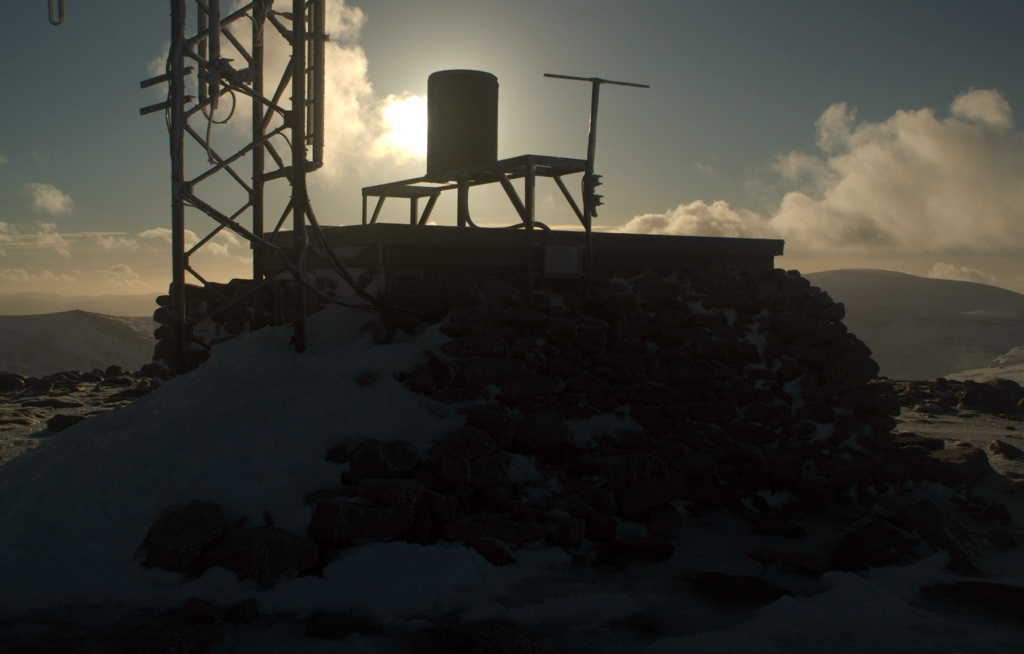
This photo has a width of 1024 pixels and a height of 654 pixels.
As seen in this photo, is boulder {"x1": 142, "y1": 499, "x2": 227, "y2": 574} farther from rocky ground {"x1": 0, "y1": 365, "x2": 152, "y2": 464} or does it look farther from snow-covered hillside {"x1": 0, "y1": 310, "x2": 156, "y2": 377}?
snow-covered hillside {"x1": 0, "y1": 310, "x2": 156, "y2": 377}

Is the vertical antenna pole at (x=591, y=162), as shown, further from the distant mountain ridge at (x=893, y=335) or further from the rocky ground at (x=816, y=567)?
the distant mountain ridge at (x=893, y=335)

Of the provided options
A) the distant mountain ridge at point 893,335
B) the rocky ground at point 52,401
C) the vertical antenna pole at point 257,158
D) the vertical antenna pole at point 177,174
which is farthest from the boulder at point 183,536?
the distant mountain ridge at point 893,335

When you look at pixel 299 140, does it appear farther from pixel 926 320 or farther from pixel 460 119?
pixel 926 320

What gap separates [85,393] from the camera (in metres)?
16.4

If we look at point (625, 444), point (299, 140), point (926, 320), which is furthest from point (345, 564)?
point (926, 320)

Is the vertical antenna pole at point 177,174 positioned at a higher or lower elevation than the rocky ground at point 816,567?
higher

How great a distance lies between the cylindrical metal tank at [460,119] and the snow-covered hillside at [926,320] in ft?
120

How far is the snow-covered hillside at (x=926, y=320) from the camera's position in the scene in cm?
4447

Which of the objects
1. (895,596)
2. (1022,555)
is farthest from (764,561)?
(1022,555)

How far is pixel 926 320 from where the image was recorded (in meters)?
54.8

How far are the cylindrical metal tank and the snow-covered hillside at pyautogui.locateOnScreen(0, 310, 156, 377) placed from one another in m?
34.9

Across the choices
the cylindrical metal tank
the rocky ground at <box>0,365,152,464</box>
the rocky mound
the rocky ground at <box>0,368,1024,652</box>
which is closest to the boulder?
the rocky mound

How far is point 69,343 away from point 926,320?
56.9m

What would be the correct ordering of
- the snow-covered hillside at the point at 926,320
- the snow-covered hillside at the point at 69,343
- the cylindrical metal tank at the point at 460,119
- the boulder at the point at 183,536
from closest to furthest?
1. the boulder at the point at 183,536
2. the cylindrical metal tank at the point at 460,119
3. the snow-covered hillside at the point at 69,343
4. the snow-covered hillside at the point at 926,320
